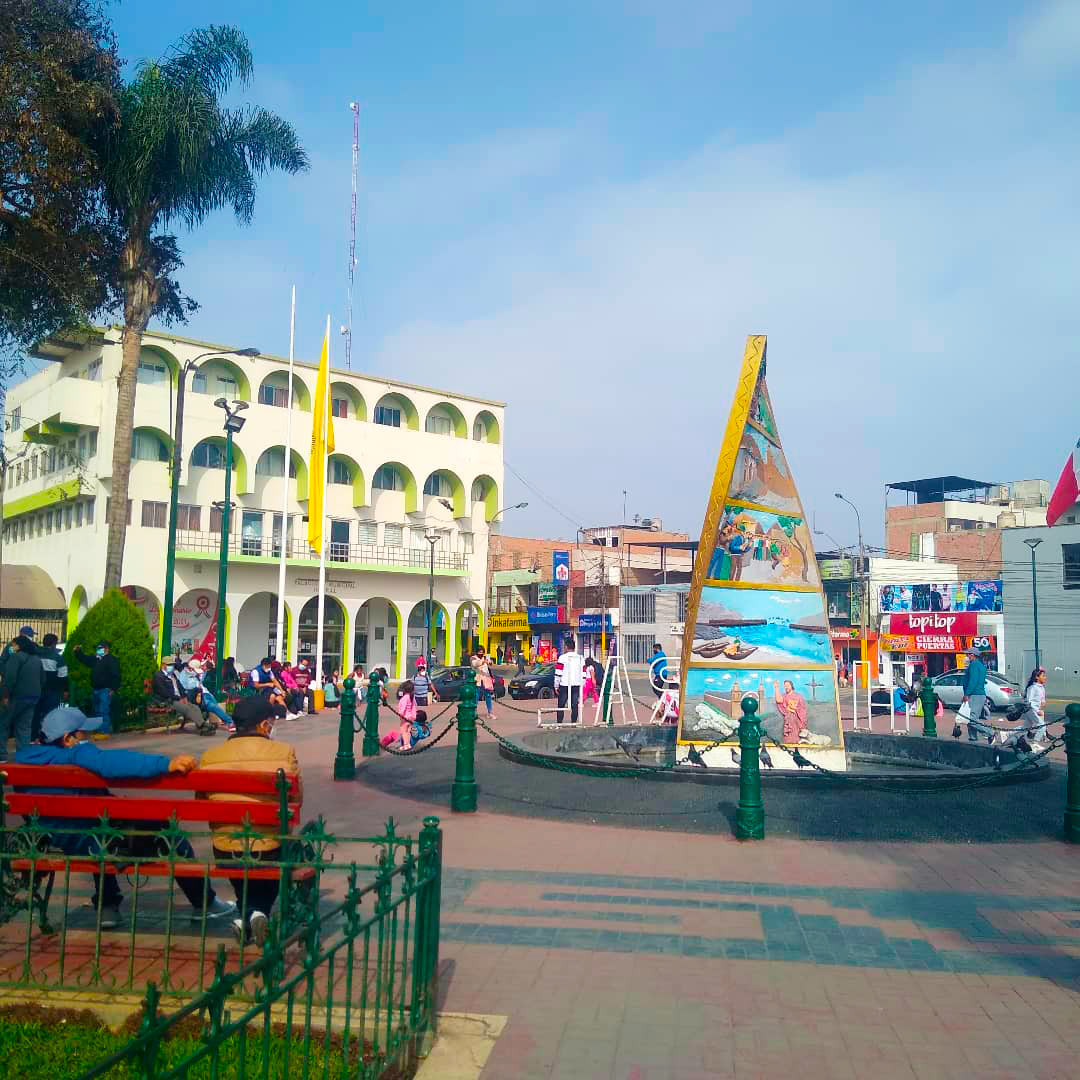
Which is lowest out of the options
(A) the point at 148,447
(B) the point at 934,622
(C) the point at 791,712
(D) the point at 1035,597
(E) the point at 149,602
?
(C) the point at 791,712

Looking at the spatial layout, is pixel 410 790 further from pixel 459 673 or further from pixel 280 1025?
pixel 459 673

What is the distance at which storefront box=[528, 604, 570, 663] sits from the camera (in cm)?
5906

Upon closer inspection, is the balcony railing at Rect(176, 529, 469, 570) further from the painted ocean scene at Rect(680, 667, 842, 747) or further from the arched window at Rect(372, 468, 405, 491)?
the painted ocean scene at Rect(680, 667, 842, 747)

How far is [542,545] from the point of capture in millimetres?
74688

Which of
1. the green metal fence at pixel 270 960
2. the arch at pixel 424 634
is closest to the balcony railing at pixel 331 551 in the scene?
the arch at pixel 424 634

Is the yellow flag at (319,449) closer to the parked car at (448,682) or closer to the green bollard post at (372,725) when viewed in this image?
the parked car at (448,682)

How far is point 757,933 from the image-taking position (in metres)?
6.76

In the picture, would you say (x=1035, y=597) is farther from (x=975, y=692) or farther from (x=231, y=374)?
(x=231, y=374)

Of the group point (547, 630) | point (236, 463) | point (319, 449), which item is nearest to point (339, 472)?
point (236, 463)

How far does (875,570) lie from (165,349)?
35.4 metres

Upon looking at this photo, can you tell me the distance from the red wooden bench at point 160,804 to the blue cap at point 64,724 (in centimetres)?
48

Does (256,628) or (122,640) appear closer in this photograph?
(122,640)

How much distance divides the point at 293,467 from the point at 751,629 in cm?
3084

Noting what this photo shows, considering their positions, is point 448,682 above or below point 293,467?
below
